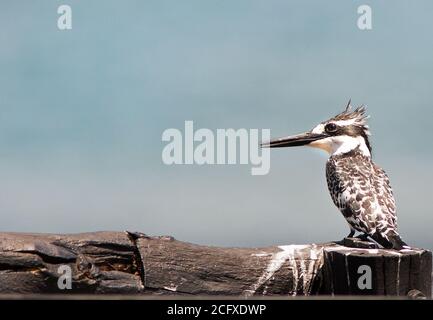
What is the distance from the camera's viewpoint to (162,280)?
7.21 m

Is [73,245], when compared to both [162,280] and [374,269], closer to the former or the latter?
[162,280]

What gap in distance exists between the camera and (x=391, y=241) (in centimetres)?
826

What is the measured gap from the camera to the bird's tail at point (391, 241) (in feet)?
26.4

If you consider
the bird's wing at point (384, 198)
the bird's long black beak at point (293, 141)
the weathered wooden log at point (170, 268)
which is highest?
the bird's long black beak at point (293, 141)

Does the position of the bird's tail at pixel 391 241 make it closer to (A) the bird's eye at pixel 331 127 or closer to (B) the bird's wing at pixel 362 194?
(B) the bird's wing at pixel 362 194

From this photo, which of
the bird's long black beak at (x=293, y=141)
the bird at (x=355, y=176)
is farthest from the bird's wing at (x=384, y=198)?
the bird's long black beak at (x=293, y=141)

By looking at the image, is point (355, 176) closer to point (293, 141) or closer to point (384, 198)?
point (384, 198)

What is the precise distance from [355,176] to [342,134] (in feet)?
3.58

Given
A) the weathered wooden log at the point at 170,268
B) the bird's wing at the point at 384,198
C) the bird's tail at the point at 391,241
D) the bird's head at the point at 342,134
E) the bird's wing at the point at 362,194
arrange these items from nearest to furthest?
the weathered wooden log at the point at 170,268 → the bird's tail at the point at 391,241 → the bird's wing at the point at 384,198 → the bird's wing at the point at 362,194 → the bird's head at the point at 342,134

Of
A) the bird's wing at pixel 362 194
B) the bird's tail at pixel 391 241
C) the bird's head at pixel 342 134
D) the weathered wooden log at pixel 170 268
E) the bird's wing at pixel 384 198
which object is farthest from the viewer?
the bird's head at pixel 342 134

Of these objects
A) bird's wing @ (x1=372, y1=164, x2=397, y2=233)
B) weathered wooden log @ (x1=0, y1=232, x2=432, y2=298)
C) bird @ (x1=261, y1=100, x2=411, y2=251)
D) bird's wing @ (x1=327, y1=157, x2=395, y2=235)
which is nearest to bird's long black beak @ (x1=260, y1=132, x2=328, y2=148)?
bird @ (x1=261, y1=100, x2=411, y2=251)

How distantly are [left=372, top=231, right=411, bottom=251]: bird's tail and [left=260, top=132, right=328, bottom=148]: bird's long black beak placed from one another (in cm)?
265
